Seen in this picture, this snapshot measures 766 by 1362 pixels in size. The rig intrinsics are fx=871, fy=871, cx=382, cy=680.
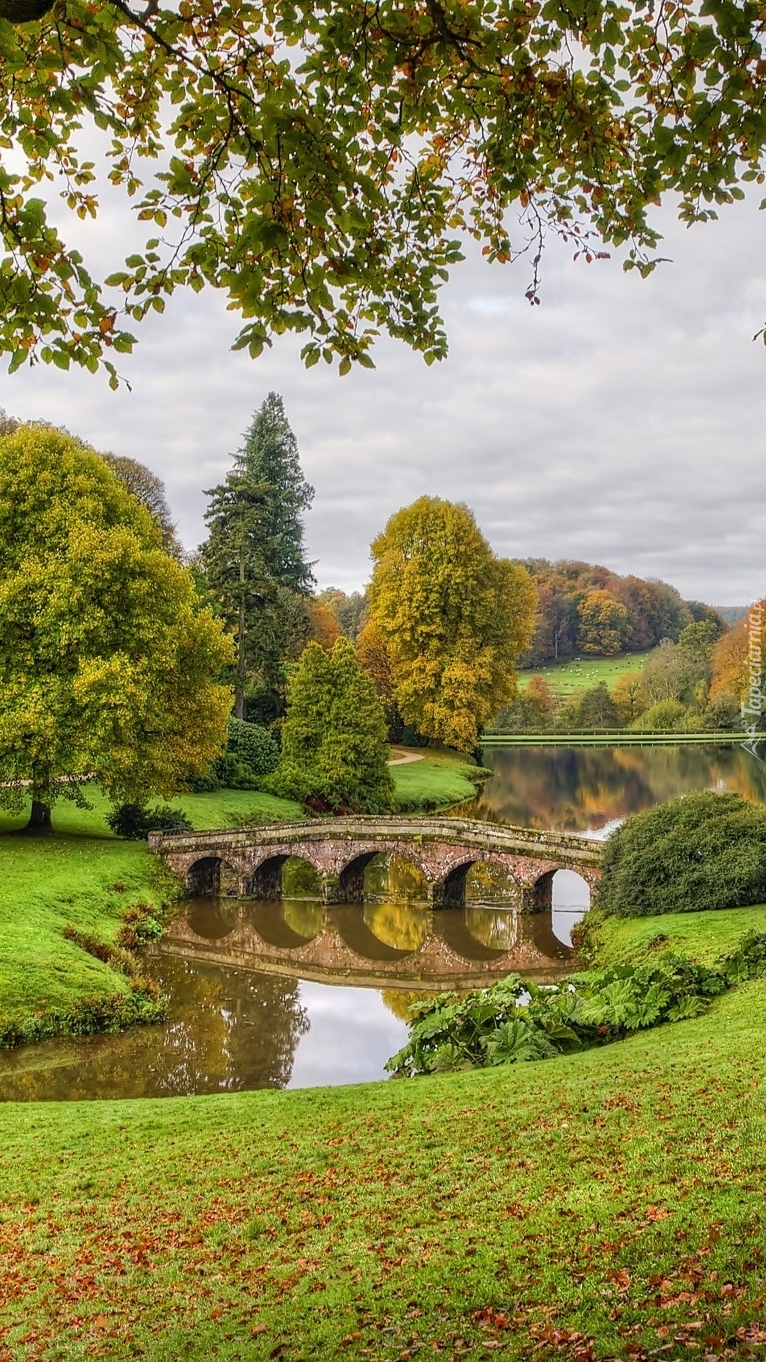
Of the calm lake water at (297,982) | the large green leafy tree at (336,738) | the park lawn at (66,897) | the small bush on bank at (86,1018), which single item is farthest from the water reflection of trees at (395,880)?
the small bush on bank at (86,1018)

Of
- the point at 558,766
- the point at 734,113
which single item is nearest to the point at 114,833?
the point at 734,113

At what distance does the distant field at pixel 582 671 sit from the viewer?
383 feet

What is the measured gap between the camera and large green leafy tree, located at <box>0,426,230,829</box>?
25.4 metres

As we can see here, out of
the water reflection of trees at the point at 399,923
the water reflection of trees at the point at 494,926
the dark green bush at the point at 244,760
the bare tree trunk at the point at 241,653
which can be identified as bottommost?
the water reflection of trees at the point at 399,923

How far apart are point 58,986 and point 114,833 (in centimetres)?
1421

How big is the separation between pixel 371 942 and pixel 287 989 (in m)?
5.00

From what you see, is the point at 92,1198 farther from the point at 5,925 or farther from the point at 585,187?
the point at 5,925

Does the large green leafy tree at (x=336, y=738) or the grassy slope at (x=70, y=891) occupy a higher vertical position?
the large green leafy tree at (x=336, y=738)

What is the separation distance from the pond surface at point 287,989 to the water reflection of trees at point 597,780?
1556cm

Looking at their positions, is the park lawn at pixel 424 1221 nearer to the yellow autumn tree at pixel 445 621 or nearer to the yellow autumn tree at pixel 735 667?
the yellow autumn tree at pixel 445 621

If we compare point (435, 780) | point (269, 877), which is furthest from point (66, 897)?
point (435, 780)

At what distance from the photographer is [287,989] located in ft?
67.1

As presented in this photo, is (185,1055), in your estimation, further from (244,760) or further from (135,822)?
(244,760)

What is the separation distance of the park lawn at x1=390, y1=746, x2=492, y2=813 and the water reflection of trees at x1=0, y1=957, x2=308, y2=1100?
77.1 feet
